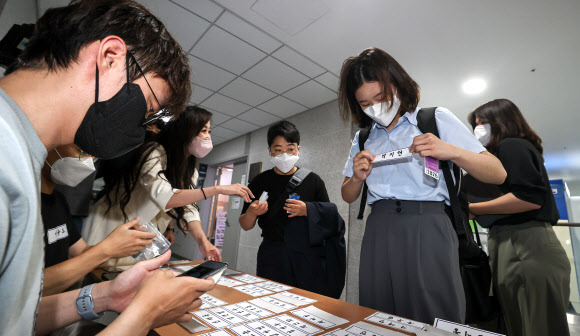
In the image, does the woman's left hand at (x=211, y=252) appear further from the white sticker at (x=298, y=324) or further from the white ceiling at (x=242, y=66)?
the white ceiling at (x=242, y=66)

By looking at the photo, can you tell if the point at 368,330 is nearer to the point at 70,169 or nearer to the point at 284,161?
the point at 70,169

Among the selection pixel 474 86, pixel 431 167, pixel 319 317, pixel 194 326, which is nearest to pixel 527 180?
pixel 431 167

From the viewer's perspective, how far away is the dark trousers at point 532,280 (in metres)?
1.43

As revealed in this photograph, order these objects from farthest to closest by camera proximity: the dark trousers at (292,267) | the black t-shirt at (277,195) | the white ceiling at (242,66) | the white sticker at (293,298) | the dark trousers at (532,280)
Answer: the white ceiling at (242,66)
the black t-shirt at (277,195)
the dark trousers at (292,267)
the dark trousers at (532,280)
the white sticker at (293,298)

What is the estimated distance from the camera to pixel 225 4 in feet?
8.27

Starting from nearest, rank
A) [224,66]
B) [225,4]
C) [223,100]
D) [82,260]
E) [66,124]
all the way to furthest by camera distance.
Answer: [66,124] → [82,260] → [225,4] → [224,66] → [223,100]

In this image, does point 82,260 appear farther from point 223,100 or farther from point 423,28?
point 223,100

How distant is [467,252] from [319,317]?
80cm

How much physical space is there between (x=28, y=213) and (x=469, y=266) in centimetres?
194

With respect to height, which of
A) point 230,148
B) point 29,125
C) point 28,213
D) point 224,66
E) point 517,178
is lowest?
point 28,213

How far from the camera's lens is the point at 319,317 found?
84cm

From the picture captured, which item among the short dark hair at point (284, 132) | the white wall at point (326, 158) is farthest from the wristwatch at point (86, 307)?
the white wall at point (326, 158)

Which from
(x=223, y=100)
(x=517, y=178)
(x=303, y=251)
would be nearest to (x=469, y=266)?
(x=517, y=178)

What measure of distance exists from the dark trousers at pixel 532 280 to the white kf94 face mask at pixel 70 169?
244cm
